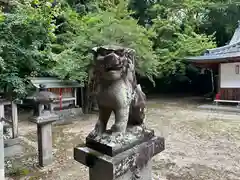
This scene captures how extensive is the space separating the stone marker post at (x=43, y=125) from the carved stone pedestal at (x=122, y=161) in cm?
194

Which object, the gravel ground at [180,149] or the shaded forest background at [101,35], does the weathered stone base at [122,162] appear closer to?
the gravel ground at [180,149]

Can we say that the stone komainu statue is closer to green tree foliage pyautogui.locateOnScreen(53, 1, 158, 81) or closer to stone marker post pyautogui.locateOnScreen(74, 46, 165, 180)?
stone marker post pyautogui.locateOnScreen(74, 46, 165, 180)

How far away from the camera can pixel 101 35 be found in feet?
23.7

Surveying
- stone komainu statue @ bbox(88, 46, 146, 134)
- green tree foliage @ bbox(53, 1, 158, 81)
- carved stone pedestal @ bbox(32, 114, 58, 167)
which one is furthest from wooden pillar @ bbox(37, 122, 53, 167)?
green tree foliage @ bbox(53, 1, 158, 81)

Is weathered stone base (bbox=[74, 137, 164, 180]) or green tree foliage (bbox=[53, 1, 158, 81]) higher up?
green tree foliage (bbox=[53, 1, 158, 81])

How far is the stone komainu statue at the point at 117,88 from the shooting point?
1.53m

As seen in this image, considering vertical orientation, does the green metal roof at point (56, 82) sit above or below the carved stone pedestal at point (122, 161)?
above

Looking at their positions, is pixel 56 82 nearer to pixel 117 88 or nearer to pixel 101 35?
pixel 101 35

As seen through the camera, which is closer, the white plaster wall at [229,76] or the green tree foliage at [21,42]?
the green tree foliage at [21,42]

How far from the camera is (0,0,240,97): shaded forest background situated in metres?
3.30

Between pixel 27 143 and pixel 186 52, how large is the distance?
9466mm

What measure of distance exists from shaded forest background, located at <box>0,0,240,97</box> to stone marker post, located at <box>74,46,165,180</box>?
2.02m

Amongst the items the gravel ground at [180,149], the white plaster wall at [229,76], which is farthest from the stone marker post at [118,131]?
the white plaster wall at [229,76]

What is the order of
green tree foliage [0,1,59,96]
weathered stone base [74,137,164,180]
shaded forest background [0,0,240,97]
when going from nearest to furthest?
weathered stone base [74,137,164,180], green tree foliage [0,1,59,96], shaded forest background [0,0,240,97]
